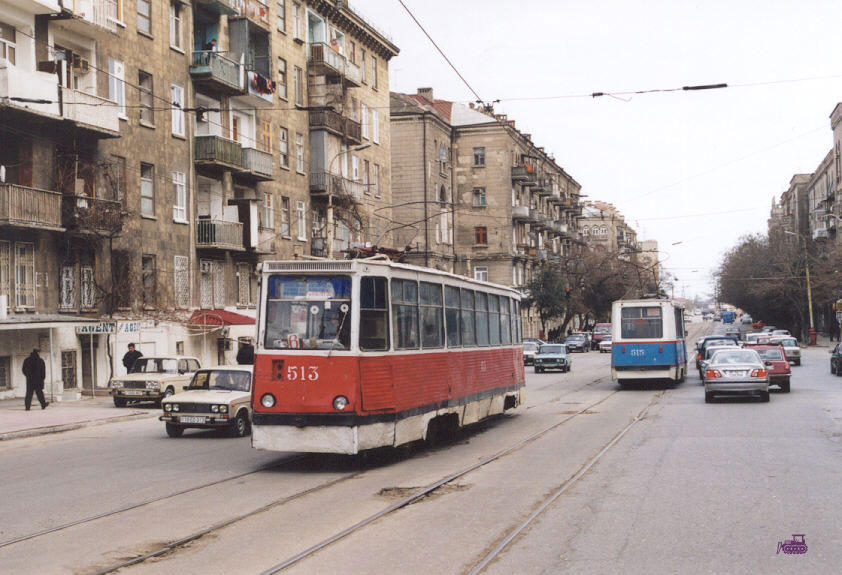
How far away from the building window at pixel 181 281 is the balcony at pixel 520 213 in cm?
4909

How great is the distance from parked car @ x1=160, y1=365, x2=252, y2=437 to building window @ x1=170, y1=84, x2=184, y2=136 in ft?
65.6

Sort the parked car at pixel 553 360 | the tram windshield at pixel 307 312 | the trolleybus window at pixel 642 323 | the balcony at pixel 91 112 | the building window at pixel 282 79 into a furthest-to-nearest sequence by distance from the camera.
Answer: the parked car at pixel 553 360
the building window at pixel 282 79
the trolleybus window at pixel 642 323
the balcony at pixel 91 112
the tram windshield at pixel 307 312

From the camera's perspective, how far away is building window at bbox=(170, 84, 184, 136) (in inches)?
1479

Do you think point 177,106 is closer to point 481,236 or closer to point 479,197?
point 481,236

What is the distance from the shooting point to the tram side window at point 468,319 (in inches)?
692

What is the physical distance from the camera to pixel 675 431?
18219 millimetres

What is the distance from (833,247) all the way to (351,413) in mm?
75554

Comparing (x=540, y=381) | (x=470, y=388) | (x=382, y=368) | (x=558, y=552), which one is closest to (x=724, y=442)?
(x=470, y=388)

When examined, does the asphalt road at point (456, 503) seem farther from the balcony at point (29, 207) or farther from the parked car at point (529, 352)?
the parked car at point (529, 352)

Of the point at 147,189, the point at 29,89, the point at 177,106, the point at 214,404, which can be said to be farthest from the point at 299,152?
the point at 214,404

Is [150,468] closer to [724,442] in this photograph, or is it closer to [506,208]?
[724,442]

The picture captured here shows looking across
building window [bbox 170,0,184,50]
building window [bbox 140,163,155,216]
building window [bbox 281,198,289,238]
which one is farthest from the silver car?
building window [bbox 281,198,289,238]

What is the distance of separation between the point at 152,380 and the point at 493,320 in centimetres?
1178

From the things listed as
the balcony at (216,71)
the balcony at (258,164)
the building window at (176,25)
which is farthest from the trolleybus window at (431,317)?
the balcony at (258,164)
